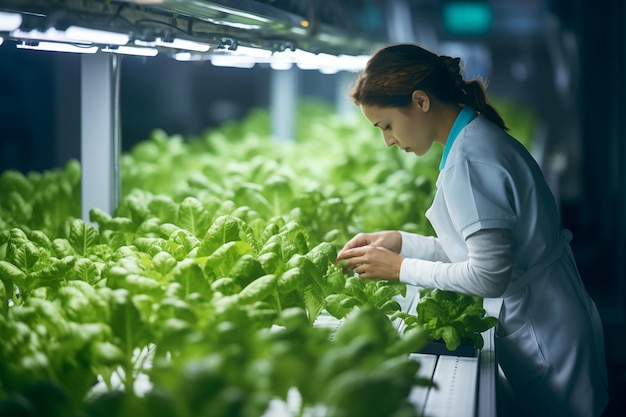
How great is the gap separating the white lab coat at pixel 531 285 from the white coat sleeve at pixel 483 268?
45 mm

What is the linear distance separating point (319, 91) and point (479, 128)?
29.3ft

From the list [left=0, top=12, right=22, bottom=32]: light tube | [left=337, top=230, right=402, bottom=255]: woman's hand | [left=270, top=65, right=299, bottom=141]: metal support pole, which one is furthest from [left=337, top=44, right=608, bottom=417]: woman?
[left=270, top=65, right=299, bottom=141]: metal support pole

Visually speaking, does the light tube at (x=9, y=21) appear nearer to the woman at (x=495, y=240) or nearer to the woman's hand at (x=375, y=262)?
the woman at (x=495, y=240)

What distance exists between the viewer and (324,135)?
5230 mm

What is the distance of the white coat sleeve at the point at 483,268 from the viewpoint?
1.85 metres

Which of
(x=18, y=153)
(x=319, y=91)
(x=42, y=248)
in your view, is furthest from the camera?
(x=319, y=91)

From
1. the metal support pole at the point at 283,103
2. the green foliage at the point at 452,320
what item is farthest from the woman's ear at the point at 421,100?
the metal support pole at the point at 283,103

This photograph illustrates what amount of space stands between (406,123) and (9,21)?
971 mm

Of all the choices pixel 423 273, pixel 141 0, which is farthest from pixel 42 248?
pixel 423 273

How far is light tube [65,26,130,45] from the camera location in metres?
1.54

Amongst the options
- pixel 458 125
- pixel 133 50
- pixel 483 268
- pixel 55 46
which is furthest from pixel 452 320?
pixel 55 46

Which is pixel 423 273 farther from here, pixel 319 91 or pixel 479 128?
pixel 319 91

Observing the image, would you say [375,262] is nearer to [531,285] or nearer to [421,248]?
[421,248]

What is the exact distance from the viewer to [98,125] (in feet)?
8.36
